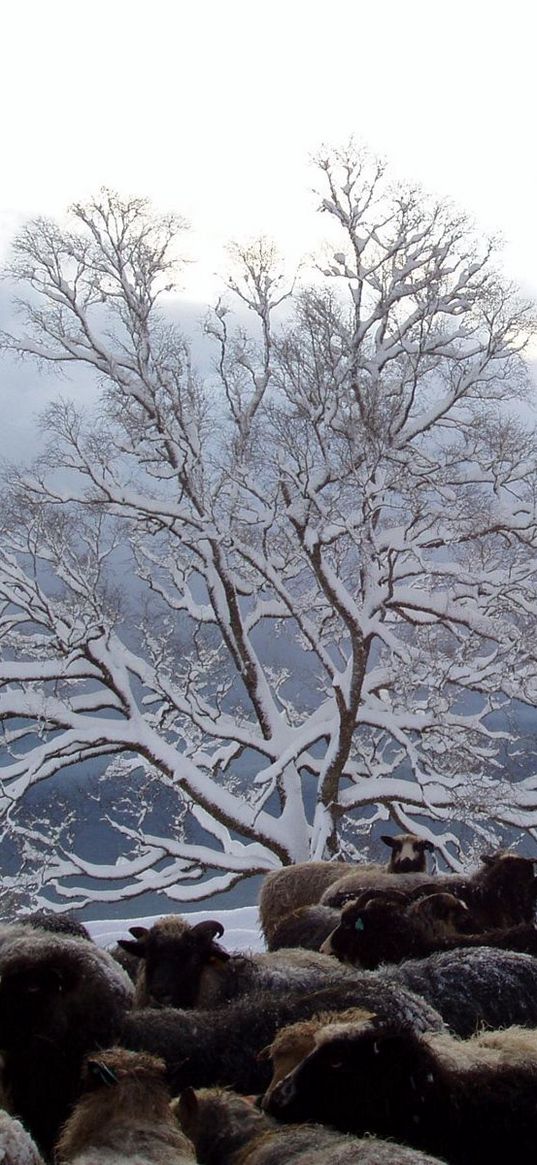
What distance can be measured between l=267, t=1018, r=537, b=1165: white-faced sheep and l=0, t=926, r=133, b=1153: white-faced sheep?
3.73 ft

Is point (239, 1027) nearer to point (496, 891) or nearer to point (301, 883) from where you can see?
point (496, 891)

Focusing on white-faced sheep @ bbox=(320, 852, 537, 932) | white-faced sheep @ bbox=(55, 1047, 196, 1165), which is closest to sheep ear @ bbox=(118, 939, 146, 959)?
white-faced sheep @ bbox=(320, 852, 537, 932)

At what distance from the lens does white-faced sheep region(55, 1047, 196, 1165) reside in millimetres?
2631

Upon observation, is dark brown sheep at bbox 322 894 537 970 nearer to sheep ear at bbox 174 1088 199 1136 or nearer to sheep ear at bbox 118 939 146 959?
sheep ear at bbox 118 939 146 959

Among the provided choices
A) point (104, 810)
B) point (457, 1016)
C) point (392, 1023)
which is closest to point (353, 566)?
point (104, 810)

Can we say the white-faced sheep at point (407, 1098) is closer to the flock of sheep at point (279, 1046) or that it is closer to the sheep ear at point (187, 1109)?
the flock of sheep at point (279, 1046)

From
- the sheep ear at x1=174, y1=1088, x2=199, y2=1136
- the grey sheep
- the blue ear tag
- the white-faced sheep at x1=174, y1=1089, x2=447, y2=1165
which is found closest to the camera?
the white-faced sheep at x1=174, y1=1089, x2=447, y2=1165

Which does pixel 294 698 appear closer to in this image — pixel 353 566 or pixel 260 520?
pixel 353 566

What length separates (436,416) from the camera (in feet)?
49.2

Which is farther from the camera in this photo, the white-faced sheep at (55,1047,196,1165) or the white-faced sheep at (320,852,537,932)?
the white-faced sheep at (320,852,537,932)

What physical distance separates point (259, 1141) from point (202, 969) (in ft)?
9.11

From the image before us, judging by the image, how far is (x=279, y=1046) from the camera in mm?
3268

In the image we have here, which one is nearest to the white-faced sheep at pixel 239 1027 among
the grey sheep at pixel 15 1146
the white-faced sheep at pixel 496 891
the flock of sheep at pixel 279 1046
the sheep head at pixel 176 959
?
the flock of sheep at pixel 279 1046

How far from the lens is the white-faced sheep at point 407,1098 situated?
9.23 feet
